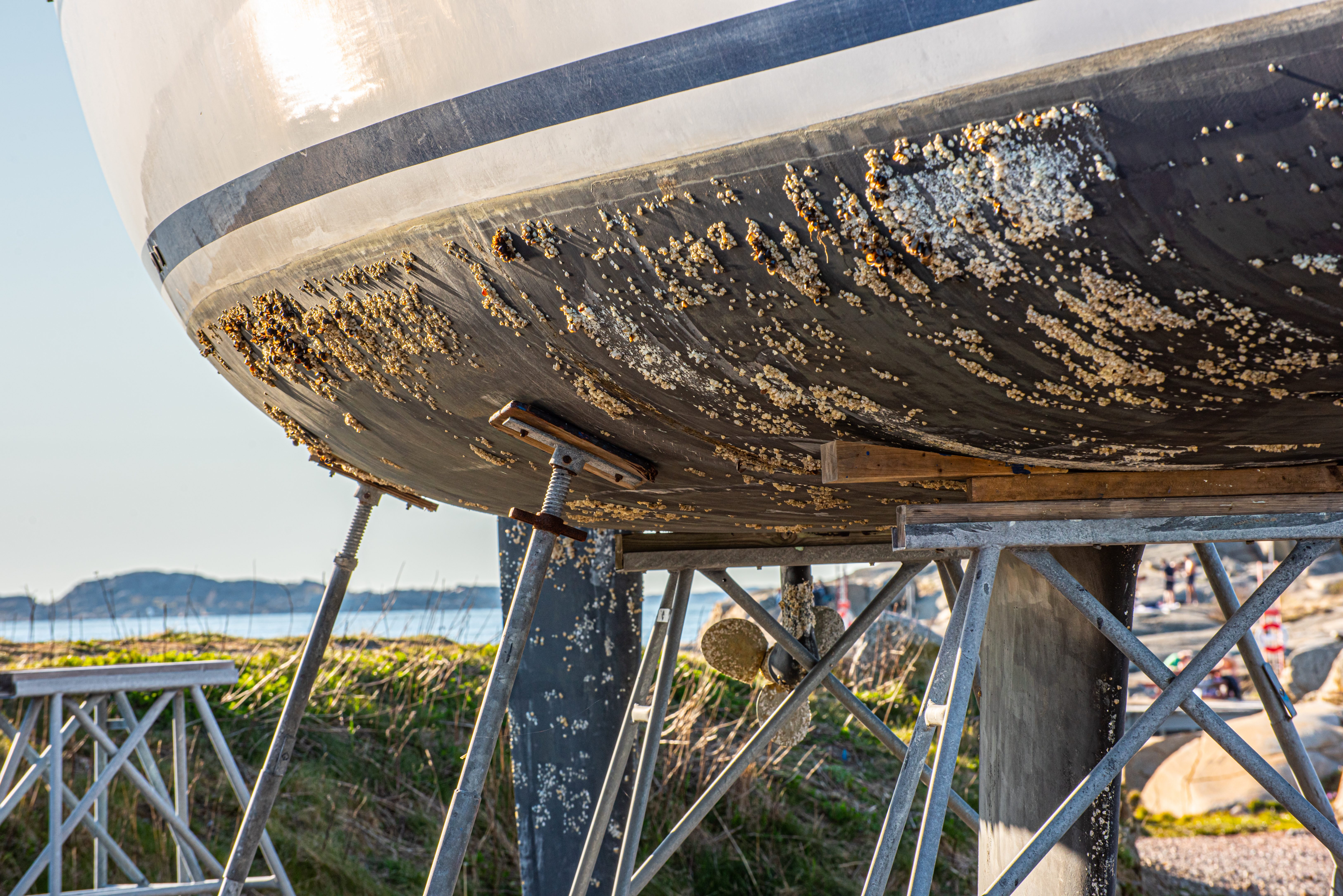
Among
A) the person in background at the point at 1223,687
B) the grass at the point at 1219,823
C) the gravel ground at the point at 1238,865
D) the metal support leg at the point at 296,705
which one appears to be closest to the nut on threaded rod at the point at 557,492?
the metal support leg at the point at 296,705

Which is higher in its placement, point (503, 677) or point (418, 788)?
point (503, 677)

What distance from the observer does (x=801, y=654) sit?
380 centimetres

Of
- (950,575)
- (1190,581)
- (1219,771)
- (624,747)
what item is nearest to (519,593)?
(624,747)

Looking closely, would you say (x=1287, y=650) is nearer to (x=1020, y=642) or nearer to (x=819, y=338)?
(x=1020, y=642)

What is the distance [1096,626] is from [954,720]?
447mm

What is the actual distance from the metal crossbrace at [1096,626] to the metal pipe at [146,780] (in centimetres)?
368

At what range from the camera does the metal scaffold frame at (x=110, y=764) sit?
4.23 meters

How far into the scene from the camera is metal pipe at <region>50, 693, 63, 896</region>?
13.7 feet

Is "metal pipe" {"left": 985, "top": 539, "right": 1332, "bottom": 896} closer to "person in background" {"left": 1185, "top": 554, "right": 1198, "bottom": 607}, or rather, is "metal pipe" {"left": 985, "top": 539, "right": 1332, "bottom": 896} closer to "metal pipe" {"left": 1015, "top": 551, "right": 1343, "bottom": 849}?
"metal pipe" {"left": 1015, "top": 551, "right": 1343, "bottom": 849}

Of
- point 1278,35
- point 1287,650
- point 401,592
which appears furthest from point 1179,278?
point 1287,650

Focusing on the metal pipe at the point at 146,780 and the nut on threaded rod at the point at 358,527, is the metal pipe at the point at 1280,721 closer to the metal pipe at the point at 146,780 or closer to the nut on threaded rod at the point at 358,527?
the nut on threaded rod at the point at 358,527

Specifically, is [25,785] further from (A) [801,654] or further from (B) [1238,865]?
(B) [1238,865]

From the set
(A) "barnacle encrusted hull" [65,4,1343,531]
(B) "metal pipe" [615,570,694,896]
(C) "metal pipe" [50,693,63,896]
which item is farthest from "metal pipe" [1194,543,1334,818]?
(C) "metal pipe" [50,693,63,896]

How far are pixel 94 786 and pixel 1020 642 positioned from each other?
388cm
